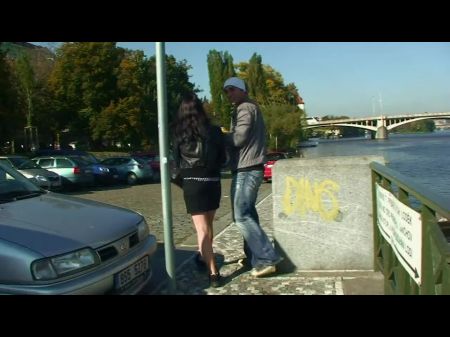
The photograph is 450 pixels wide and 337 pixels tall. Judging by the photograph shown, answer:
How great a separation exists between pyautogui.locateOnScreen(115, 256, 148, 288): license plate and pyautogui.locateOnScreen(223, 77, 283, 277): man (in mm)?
1034

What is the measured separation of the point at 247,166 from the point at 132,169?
18.7 m

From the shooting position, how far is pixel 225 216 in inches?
355

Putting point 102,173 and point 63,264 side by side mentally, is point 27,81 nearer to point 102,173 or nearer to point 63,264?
point 102,173

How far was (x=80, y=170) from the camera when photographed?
1961 cm

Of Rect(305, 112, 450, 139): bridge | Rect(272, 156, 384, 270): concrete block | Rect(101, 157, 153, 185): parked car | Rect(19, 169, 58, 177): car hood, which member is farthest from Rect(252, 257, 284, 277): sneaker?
Rect(305, 112, 450, 139): bridge

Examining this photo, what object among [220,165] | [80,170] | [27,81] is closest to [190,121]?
[220,165]

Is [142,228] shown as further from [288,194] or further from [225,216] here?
[225,216]

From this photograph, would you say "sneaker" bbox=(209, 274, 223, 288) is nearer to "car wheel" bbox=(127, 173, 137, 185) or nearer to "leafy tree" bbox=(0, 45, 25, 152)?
"car wheel" bbox=(127, 173, 137, 185)

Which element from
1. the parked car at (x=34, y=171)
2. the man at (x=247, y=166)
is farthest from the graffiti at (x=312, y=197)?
the parked car at (x=34, y=171)

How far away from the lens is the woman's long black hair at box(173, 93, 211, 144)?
436 centimetres

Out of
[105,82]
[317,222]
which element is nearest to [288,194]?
[317,222]

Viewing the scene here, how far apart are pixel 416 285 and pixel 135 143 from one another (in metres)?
39.7

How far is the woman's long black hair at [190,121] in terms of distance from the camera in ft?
14.3

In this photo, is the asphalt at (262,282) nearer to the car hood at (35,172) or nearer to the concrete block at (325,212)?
the concrete block at (325,212)
